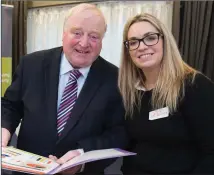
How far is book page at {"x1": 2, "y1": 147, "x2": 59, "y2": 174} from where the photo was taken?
1017 mm

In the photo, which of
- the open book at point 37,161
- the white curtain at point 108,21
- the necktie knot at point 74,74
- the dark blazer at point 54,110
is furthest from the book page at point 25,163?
the white curtain at point 108,21

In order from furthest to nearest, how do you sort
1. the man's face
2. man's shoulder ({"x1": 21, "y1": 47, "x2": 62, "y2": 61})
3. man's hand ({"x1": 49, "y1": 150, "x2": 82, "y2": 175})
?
man's shoulder ({"x1": 21, "y1": 47, "x2": 62, "y2": 61}), the man's face, man's hand ({"x1": 49, "y1": 150, "x2": 82, "y2": 175})

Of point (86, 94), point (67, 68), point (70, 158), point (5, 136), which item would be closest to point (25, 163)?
point (70, 158)

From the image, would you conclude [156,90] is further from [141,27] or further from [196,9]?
[196,9]

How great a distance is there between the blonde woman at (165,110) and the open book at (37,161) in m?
0.23

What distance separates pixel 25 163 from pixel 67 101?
42 cm

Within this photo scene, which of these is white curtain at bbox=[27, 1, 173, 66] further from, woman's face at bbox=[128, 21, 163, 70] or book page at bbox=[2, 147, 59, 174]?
book page at bbox=[2, 147, 59, 174]

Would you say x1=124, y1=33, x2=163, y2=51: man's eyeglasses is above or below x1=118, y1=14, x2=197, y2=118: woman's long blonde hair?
above

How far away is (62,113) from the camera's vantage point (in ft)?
4.64

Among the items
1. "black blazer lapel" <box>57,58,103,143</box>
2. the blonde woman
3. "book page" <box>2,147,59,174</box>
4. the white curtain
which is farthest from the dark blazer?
the white curtain

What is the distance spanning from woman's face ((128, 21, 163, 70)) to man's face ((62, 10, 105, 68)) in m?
0.18

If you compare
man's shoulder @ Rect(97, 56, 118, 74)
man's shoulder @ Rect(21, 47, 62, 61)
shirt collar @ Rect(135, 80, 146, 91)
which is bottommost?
shirt collar @ Rect(135, 80, 146, 91)

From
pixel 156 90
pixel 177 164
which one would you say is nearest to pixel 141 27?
pixel 156 90

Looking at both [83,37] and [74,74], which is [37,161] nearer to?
[74,74]
